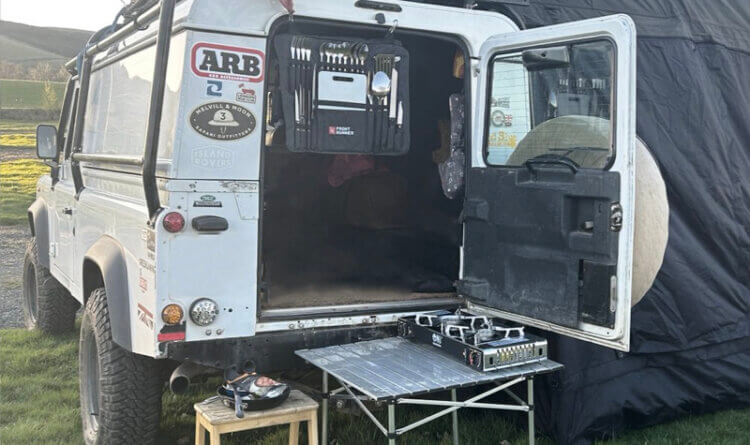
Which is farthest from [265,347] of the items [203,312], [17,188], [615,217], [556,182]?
[17,188]

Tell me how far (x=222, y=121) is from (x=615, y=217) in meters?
1.87

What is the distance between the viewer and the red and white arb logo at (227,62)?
133 inches

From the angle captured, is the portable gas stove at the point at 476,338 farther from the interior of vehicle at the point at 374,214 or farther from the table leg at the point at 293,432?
the table leg at the point at 293,432

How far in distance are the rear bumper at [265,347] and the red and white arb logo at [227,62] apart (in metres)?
1.27

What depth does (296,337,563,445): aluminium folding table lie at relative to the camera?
3.23 metres

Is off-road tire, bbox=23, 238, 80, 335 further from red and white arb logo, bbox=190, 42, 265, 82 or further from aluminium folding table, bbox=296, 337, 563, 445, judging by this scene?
red and white arb logo, bbox=190, 42, 265, 82

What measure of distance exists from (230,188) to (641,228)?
2066 millimetres

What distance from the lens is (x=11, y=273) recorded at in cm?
1062

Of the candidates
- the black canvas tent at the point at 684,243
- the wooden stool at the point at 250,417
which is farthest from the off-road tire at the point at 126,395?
the black canvas tent at the point at 684,243

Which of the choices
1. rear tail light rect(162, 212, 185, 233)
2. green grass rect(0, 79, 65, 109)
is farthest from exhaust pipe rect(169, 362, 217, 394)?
green grass rect(0, 79, 65, 109)

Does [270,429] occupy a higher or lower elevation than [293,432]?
lower

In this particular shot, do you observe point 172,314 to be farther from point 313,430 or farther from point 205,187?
point 313,430

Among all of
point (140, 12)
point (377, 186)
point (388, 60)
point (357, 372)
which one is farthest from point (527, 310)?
point (140, 12)

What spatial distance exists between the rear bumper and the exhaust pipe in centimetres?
11
